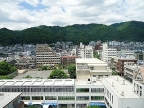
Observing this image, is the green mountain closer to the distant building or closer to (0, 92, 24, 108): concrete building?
the distant building

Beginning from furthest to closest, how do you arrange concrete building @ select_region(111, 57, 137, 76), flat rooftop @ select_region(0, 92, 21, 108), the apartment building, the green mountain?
the green mountain < the apartment building < concrete building @ select_region(111, 57, 137, 76) < flat rooftop @ select_region(0, 92, 21, 108)

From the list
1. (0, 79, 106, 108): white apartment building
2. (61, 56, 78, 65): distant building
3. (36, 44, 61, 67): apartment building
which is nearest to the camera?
(0, 79, 106, 108): white apartment building

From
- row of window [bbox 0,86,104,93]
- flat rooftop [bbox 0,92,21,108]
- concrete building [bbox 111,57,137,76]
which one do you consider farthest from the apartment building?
flat rooftop [bbox 0,92,21,108]

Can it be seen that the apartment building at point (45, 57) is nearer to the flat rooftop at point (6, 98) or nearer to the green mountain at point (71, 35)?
the flat rooftop at point (6, 98)

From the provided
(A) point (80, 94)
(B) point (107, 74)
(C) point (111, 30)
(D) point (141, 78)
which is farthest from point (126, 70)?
(C) point (111, 30)

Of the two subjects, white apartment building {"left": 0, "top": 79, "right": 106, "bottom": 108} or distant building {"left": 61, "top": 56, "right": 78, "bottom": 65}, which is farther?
distant building {"left": 61, "top": 56, "right": 78, "bottom": 65}

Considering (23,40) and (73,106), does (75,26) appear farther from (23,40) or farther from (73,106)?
(73,106)

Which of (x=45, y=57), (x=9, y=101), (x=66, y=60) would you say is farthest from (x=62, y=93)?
(x=66, y=60)

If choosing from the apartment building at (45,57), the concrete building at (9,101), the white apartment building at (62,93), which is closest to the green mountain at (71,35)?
the apartment building at (45,57)
